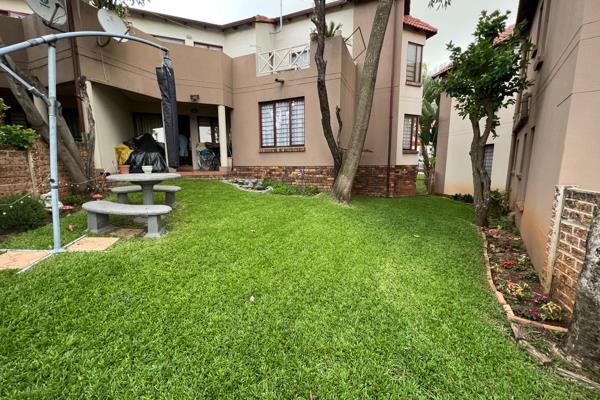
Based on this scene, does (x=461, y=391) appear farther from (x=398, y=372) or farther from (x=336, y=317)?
(x=336, y=317)

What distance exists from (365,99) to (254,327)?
22.4 ft

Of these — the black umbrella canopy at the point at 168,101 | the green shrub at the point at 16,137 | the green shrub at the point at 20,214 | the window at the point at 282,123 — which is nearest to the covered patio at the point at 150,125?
the window at the point at 282,123

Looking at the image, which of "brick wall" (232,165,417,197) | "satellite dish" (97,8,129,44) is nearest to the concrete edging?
"brick wall" (232,165,417,197)

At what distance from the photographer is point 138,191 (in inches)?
208

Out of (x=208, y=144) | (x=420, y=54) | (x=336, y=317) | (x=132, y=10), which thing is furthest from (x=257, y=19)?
(x=336, y=317)

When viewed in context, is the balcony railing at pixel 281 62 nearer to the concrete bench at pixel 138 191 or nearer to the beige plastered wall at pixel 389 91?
the beige plastered wall at pixel 389 91

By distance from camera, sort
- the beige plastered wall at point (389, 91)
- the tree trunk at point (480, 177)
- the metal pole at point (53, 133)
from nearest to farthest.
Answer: the metal pole at point (53, 133) → the tree trunk at point (480, 177) → the beige plastered wall at point (389, 91)

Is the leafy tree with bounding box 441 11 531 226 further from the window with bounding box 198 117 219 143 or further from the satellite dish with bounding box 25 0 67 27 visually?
the window with bounding box 198 117 219 143

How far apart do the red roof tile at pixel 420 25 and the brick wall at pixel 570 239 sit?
1161 centimetres

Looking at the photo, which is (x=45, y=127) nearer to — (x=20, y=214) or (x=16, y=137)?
(x=16, y=137)

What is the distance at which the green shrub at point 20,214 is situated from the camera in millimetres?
4348

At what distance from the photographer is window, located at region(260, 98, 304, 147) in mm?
9672

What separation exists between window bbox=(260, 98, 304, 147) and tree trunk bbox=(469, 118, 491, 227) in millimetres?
5477

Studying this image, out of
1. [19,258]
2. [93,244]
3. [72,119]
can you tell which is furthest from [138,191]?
[72,119]
